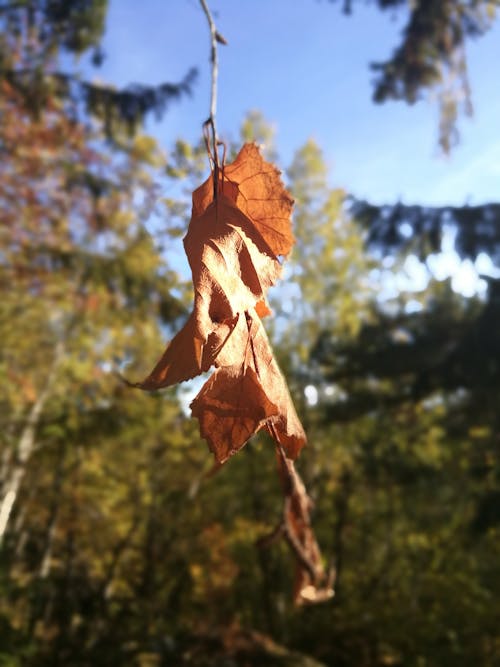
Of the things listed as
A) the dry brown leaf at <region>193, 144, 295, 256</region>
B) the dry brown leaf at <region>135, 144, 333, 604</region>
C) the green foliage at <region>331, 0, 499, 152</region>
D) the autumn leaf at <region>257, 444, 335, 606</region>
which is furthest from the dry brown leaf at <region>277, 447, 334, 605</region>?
the green foliage at <region>331, 0, 499, 152</region>

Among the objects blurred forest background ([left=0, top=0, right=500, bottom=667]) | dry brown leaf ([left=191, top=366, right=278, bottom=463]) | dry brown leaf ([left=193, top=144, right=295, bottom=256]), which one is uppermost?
blurred forest background ([left=0, top=0, right=500, bottom=667])

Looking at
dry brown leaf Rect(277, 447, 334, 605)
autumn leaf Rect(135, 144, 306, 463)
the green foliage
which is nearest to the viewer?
autumn leaf Rect(135, 144, 306, 463)

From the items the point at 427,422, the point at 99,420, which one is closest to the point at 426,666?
the point at 427,422

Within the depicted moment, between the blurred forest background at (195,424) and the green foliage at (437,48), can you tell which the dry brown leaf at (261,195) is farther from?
the green foliage at (437,48)

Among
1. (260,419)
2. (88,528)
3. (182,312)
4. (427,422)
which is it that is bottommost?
(260,419)

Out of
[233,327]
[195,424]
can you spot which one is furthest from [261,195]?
[195,424]

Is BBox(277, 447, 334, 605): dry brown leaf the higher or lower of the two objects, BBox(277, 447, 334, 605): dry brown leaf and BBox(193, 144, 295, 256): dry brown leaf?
the lower

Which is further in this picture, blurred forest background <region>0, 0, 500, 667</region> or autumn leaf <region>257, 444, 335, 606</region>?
blurred forest background <region>0, 0, 500, 667</region>

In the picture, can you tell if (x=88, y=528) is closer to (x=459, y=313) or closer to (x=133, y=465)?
(x=133, y=465)

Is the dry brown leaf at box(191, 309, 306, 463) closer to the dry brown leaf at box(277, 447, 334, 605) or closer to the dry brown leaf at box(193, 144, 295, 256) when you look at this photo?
the dry brown leaf at box(193, 144, 295, 256)

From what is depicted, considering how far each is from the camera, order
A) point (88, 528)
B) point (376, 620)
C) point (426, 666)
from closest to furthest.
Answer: point (426, 666) → point (376, 620) → point (88, 528)
